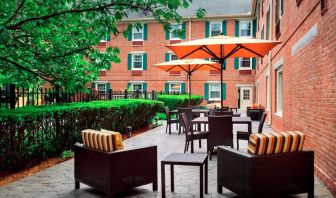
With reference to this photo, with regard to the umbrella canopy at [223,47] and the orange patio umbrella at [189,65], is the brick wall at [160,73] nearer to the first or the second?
the orange patio umbrella at [189,65]

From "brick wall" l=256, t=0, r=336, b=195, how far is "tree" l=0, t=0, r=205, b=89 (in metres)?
2.02

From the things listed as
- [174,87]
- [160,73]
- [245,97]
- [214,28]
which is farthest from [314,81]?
[160,73]

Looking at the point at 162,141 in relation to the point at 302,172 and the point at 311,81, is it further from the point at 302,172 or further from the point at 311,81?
the point at 302,172

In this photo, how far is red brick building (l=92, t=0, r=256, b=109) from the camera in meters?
29.9

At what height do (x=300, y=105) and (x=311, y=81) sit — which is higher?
(x=311, y=81)

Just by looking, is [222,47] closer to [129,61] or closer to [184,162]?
[184,162]

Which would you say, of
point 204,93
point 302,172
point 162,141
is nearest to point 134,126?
point 162,141

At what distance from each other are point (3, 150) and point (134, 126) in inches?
288

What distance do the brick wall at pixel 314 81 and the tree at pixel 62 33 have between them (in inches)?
79.5

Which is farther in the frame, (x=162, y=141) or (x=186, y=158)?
(x=162, y=141)

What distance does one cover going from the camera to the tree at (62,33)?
5559 millimetres

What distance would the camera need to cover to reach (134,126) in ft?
43.0

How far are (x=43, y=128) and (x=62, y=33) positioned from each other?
232 centimetres

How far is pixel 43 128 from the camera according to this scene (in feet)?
23.3
